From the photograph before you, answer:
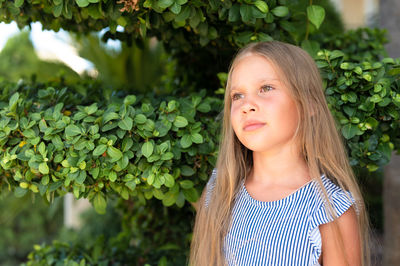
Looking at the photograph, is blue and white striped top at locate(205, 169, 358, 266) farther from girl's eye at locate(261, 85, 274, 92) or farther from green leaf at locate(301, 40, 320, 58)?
green leaf at locate(301, 40, 320, 58)

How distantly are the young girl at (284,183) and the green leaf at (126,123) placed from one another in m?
0.37

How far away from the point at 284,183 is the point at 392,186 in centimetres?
144

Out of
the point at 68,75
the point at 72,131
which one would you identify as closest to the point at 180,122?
the point at 72,131

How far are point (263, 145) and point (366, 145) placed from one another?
496mm

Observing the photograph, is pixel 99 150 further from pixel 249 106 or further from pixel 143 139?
pixel 249 106

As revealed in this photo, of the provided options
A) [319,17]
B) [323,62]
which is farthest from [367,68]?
[319,17]

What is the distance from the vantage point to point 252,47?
5.35 feet

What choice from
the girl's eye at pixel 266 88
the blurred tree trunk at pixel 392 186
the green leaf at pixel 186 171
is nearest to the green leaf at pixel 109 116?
the green leaf at pixel 186 171

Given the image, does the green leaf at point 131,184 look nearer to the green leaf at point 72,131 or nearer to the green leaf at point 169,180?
the green leaf at point 169,180

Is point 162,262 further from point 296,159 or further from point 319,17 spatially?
point 319,17

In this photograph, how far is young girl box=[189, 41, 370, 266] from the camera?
147cm

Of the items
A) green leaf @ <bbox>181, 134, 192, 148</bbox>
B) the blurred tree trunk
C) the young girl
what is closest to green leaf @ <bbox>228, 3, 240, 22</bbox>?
the young girl

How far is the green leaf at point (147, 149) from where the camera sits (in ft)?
5.14

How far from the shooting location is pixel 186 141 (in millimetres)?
1662
